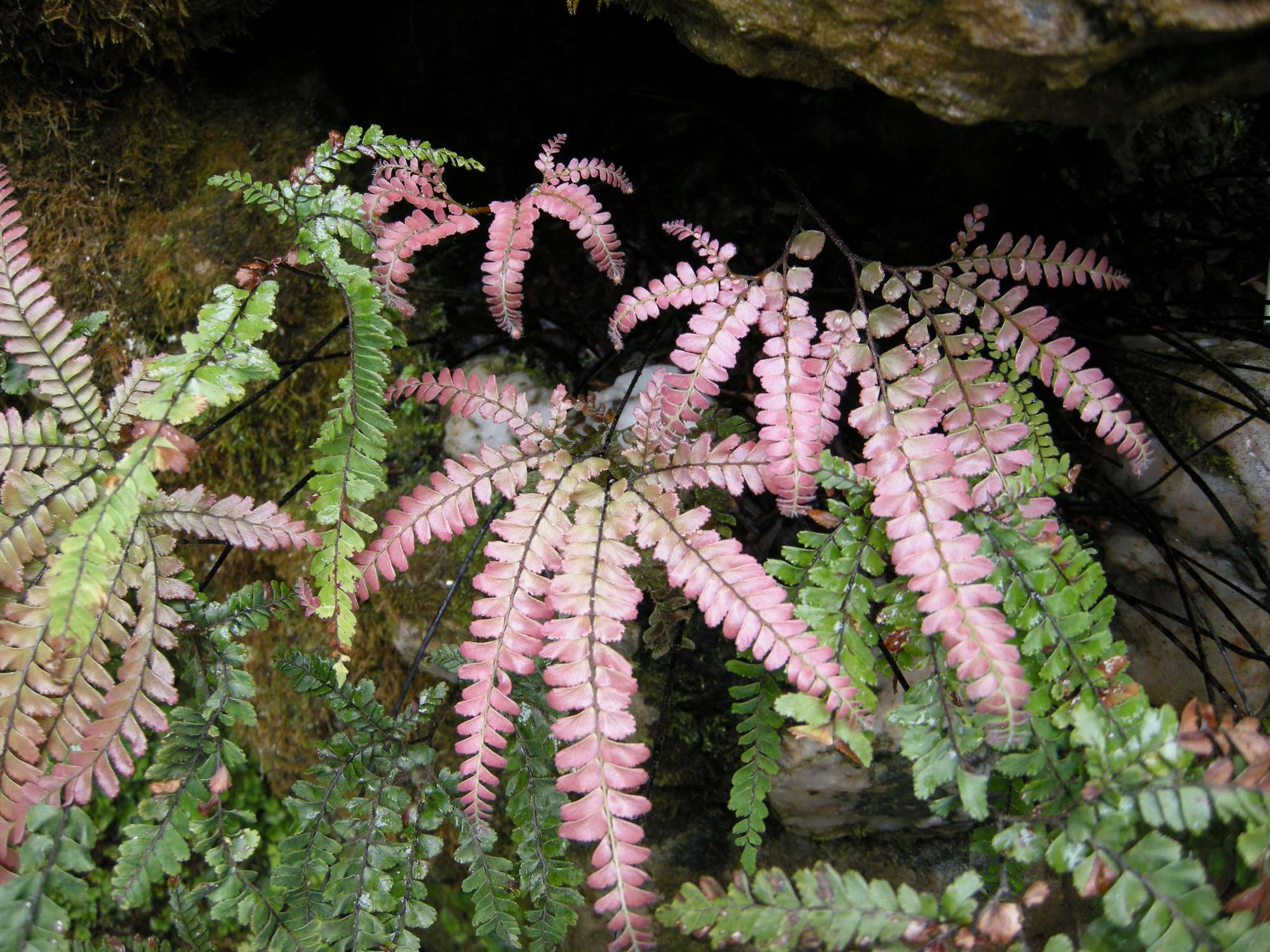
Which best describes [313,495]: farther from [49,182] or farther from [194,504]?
[49,182]

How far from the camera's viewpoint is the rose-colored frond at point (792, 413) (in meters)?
1.38

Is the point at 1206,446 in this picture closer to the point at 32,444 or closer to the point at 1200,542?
the point at 1200,542

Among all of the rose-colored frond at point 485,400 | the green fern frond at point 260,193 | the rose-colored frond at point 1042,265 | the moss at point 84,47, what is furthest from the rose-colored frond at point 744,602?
the moss at point 84,47

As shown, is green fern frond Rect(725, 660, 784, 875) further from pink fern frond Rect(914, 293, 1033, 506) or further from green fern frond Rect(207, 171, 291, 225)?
green fern frond Rect(207, 171, 291, 225)

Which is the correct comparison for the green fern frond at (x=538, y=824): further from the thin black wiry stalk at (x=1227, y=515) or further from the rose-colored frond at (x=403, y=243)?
the thin black wiry stalk at (x=1227, y=515)

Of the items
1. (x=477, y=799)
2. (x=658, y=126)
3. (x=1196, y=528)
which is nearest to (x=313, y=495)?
(x=477, y=799)

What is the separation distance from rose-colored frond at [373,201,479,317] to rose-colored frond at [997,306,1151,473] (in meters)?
1.24

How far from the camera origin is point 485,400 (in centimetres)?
164

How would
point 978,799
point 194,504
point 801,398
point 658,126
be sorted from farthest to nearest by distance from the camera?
1. point 658,126
2. point 194,504
3. point 801,398
4. point 978,799

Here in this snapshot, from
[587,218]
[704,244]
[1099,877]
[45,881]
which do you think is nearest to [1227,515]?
[1099,877]

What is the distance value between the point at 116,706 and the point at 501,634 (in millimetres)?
744

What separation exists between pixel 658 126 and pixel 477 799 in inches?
81.5

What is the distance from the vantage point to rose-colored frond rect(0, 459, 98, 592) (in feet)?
4.52

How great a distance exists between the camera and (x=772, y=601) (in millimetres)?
1268
